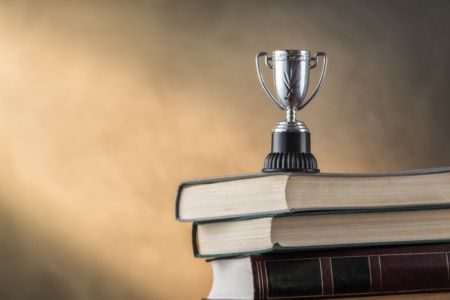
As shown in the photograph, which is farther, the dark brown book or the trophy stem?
the trophy stem

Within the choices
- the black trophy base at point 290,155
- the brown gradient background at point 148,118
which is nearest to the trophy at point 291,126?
the black trophy base at point 290,155

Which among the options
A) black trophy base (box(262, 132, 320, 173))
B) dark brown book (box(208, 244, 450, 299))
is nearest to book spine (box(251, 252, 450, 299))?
dark brown book (box(208, 244, 450, 299))

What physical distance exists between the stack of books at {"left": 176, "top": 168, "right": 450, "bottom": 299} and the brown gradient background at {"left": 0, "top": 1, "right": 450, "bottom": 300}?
0.59 metres

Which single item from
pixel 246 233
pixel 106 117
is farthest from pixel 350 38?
pixel 246 233

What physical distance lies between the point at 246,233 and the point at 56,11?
75 centimetres

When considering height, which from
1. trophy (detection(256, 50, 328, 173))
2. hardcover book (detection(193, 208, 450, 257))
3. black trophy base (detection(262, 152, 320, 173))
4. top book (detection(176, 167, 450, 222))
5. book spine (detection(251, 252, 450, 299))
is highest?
trophy (detection(256, 50, 328, 173))

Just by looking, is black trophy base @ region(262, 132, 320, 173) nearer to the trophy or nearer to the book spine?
the trophy

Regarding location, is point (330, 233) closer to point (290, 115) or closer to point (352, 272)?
point (352, 272)

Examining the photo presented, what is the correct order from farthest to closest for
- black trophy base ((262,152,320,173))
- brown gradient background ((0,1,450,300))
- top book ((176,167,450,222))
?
brown gradient background ((0,1,450,300)), black trophy base ((262,152,320,173)), top book ((176,167,450,222))

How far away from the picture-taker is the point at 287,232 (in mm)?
964

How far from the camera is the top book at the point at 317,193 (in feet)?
3.14

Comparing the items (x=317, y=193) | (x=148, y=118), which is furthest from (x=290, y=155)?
(x=148, y=118)

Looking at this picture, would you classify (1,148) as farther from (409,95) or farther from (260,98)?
(409,95)

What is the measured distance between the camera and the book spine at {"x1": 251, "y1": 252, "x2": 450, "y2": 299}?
973 mm
